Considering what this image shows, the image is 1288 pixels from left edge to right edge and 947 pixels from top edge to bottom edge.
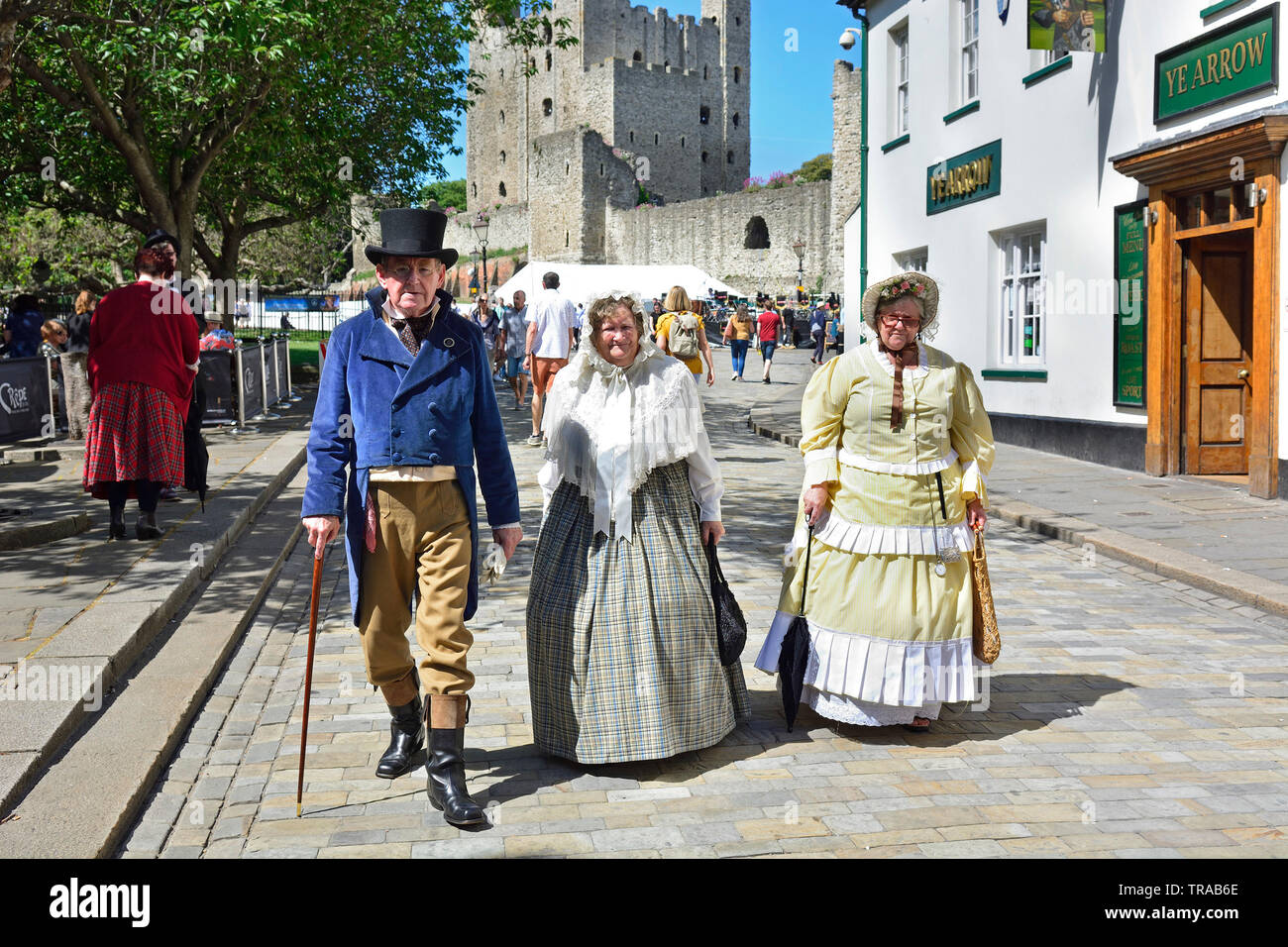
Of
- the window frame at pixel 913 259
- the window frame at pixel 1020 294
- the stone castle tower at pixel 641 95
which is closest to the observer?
the window frame at pixel 1020 294

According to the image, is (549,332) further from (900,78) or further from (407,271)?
(407,271)

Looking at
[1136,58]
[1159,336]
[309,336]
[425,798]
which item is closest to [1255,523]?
[1159,336]

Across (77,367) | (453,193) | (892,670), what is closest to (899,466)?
(892,670)

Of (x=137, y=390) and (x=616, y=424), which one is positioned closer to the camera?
(x=616, y=424)

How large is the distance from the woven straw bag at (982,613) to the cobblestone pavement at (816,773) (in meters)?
0.30

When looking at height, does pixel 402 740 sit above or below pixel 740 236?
below

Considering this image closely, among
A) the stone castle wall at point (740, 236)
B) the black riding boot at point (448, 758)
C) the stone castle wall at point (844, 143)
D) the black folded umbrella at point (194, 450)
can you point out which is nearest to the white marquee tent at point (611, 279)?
the stone castle wall at point (844, 143)

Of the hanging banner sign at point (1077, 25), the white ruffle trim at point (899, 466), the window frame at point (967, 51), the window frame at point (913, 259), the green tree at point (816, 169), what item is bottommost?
the white ruffle trim at point (899, 466)

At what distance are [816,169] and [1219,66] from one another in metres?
76.2

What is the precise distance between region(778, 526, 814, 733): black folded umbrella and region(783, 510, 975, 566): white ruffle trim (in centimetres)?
34

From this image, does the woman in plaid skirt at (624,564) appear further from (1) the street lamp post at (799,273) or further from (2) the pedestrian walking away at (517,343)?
(1) the street lamp post at (799,273)

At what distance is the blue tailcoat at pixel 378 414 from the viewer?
405 centimetres

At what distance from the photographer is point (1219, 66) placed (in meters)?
11.0
